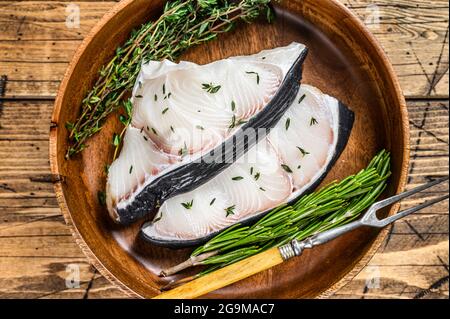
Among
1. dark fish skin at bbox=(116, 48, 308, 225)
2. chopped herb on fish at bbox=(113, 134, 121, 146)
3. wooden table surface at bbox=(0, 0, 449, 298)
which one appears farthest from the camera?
wooden table surface at bbox=(0, 0, 449, 298)

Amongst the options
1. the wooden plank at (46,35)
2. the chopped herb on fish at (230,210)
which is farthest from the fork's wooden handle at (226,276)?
the wooden plank at (46,35)

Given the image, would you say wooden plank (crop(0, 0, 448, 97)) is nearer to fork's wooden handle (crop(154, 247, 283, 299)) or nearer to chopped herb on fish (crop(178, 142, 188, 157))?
chopped herb on fish (crop(178, 142, 188, 157))

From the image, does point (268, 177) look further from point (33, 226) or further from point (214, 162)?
point (33, 226)

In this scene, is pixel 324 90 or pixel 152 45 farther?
pixel 324 90

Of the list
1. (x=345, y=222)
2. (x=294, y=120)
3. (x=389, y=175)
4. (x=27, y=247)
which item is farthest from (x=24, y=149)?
(x=389, y=175)

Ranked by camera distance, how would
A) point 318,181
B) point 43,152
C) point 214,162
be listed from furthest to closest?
1. point 43,152
2. point 318,181
3. point 214,162

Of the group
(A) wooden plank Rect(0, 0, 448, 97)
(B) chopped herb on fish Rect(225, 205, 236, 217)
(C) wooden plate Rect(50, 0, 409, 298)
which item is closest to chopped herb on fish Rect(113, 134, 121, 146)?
(C) wooden plate Rect(50, 0, 409, 298)

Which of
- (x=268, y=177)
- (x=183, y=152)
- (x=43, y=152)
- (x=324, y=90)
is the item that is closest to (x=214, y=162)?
(x=183, y=152)
